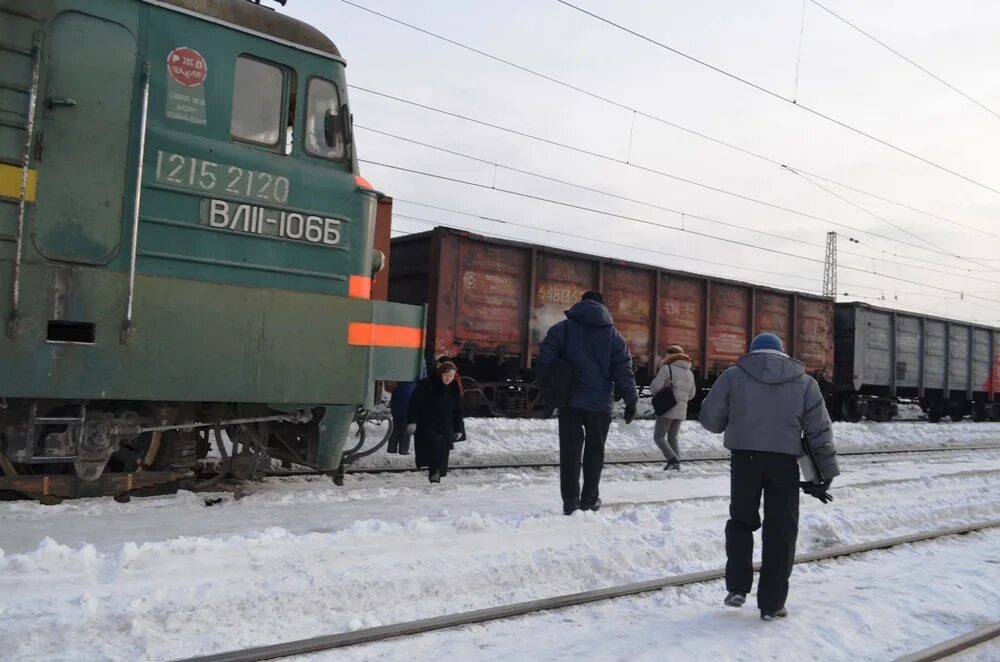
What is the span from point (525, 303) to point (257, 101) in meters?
8.21

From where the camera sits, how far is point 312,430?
652 cm

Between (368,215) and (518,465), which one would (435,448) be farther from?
(368,215)

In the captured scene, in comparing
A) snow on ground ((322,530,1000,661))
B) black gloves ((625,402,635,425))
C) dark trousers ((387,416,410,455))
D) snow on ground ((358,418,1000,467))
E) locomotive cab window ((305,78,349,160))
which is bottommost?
snow on ground ((322,530,1000,661))

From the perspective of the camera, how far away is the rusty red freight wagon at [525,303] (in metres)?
12.9

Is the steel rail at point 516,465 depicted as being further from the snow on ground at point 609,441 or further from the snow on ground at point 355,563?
the snow on ground at point 355,563

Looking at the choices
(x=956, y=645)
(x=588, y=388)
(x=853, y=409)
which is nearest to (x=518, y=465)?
(x=588, y=388)

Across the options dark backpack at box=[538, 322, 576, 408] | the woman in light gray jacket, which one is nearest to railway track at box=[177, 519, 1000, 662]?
dark backpack at box=[538, 322, 576, 408]

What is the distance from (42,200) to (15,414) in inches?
55.7

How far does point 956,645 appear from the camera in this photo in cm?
414

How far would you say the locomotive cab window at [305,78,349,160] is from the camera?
6.23 metres

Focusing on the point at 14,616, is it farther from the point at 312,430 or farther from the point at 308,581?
the point at 312,430

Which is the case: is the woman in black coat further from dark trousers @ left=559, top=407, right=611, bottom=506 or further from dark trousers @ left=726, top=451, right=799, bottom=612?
dark trousers @ left=726, top=451, right=799, bottom=612

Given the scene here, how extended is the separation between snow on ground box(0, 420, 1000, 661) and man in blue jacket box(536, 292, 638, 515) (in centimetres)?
31

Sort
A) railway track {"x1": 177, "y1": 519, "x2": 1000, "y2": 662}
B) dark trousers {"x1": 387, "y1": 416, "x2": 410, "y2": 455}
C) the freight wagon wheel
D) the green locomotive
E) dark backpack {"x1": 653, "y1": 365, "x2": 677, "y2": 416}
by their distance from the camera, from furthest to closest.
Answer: the freight wagon wheel
dark backpack {"x1": 653, "y1": 365, "x2": 677, "y2": 416}
dark trousers {"x1": 387, "y1": 416, "x2": 410, "y2": 455}
the green locomotive
railway track {"x1": 177, "y1": 519, "x2": 1000, "y2": 662}
